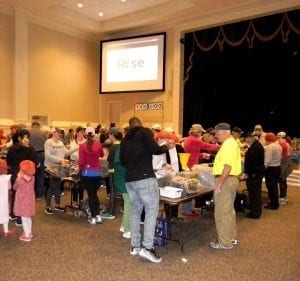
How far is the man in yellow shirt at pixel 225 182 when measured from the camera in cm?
383

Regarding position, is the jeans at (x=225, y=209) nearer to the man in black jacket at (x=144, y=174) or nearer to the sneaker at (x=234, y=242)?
the sneaker at (x=234, y=242)

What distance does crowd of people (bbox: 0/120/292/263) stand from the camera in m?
3.47

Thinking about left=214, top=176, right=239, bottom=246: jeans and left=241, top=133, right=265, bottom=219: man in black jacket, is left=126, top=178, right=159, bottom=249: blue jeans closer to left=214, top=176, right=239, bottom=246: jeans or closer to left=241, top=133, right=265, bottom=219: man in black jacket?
left=214, top=176, right=239, bottom=246: jeans

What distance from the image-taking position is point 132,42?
12.0 meters

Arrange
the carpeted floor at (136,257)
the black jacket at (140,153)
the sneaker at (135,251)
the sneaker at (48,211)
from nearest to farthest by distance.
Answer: the carpeted floor at (136,257) < the black jacket at (140,153) < the sneaker at (135,251) < the sneaker at (48,211)

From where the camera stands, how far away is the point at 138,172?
342 cm


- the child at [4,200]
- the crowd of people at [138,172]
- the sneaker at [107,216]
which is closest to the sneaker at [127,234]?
the crowd of people at [138,172]

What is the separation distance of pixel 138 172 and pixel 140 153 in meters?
0.19

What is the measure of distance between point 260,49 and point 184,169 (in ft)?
24.1

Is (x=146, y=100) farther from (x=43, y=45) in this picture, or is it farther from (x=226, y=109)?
(x=43, y=45)

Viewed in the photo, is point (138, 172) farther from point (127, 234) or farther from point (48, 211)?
point (48, 211)

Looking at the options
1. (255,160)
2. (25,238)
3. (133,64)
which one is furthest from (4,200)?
(133,64)

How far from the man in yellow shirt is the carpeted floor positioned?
0.18 metres

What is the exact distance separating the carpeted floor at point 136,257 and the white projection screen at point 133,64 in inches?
294
